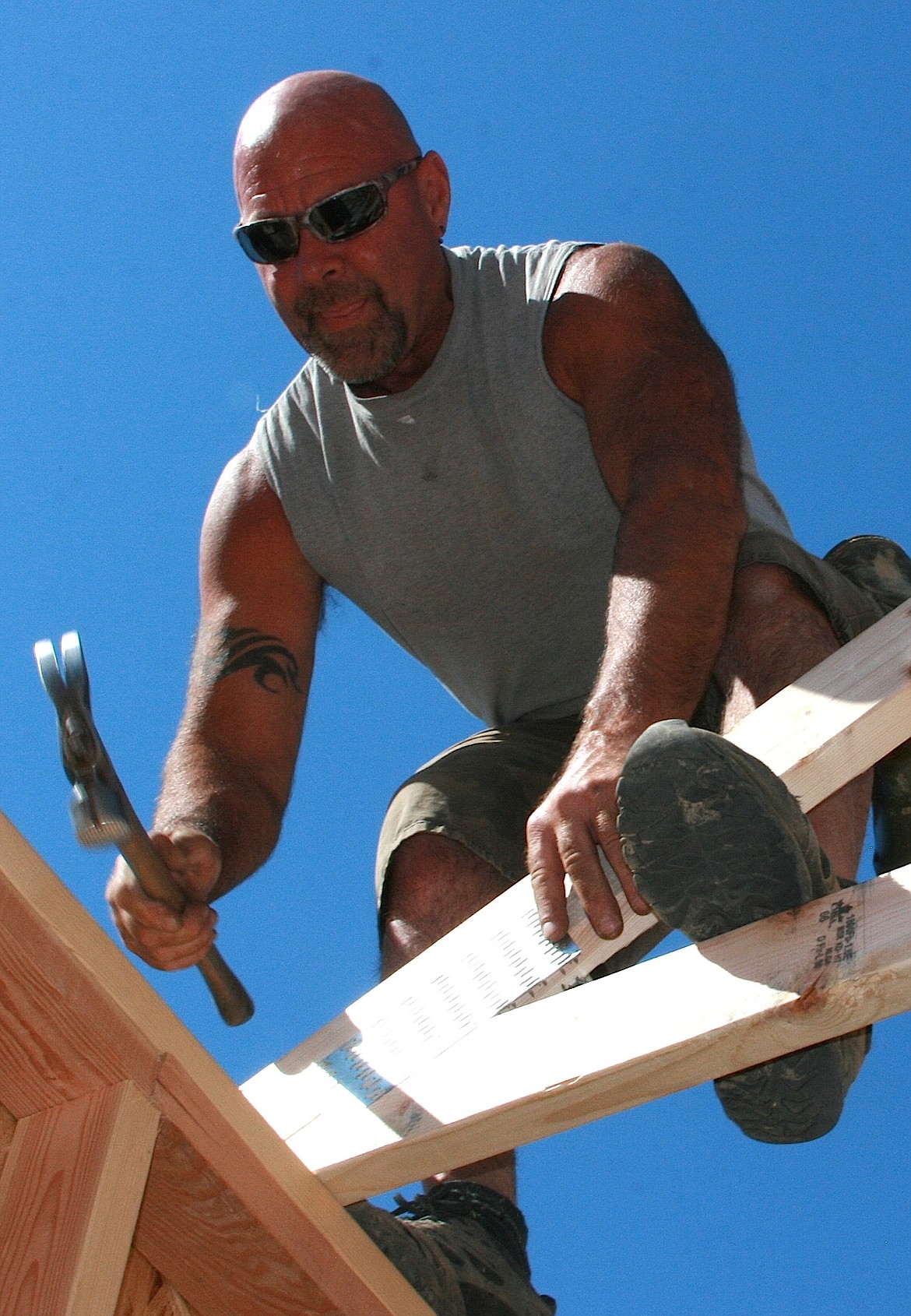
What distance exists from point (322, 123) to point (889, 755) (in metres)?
1.53

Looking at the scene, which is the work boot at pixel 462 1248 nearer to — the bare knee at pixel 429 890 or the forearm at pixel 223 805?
the bare knee at pixel 429 890

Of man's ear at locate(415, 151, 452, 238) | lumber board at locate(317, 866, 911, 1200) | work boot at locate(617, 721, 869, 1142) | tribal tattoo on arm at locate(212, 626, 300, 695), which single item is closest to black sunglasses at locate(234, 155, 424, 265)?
man's ear at locate(415, 151, 452, 238)

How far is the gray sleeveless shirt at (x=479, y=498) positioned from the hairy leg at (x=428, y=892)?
0.57 metres

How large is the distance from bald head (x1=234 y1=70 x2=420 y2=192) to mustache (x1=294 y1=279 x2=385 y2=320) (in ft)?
0.72

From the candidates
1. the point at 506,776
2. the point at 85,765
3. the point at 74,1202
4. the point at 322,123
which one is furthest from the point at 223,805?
the point at 322,123

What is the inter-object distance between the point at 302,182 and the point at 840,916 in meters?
1.79

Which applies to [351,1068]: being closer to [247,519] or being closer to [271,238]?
[247,519]

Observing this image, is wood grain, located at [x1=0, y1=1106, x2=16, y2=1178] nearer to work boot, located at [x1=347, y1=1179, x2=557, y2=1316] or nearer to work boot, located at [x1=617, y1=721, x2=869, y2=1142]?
work boot, located at [x1=347, y1=1179, x2=557, y2=1316]

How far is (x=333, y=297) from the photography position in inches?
109

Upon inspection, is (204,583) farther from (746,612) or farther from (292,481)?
(746,612)

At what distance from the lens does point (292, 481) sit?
288cm

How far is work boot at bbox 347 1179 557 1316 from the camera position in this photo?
179 centimetres

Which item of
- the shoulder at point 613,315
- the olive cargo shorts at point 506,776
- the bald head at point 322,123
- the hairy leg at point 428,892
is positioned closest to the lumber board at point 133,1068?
the hairy leg at point 428,892

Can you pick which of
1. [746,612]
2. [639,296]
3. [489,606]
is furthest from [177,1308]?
[639,296]
